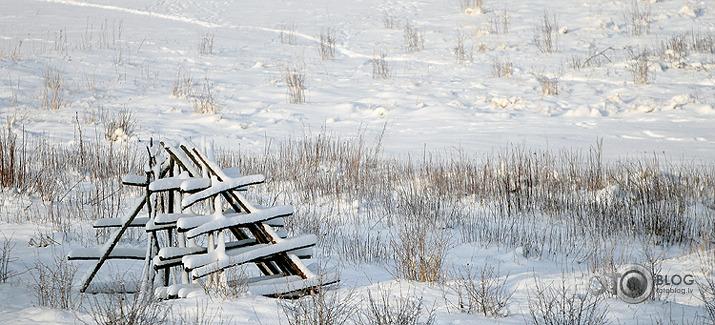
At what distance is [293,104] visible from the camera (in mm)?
11773

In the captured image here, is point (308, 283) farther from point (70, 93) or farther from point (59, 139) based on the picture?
point (70, 93)

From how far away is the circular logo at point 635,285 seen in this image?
10.5 ft

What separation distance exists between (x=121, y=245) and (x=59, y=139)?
17.6 feet

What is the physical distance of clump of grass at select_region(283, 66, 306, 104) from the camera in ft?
39.0

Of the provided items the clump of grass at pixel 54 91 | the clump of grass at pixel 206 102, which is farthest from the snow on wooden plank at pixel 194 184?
the clump of grass at pixel 54 91

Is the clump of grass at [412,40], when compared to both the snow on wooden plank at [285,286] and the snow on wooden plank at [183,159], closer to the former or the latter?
the snow on wooden plank at [183,159]

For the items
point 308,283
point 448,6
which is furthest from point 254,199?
point 448,6

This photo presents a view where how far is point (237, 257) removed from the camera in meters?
2.99

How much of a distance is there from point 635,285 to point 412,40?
43.6 ft

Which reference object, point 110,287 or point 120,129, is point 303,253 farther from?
point 120,129

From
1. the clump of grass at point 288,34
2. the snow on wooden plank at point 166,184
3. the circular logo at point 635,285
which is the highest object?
the clump of grass at point 288,34

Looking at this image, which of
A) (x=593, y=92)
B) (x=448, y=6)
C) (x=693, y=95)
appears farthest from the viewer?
(x=448, y=6)

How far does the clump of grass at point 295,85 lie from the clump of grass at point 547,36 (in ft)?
21.0

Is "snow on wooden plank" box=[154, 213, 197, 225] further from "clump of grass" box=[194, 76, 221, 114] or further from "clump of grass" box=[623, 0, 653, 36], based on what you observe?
"clump of grass" box=[623, 0, 653, 36]
